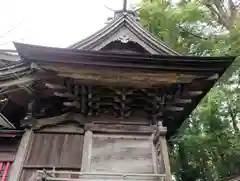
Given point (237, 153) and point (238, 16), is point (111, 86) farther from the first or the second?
point (238, 16)

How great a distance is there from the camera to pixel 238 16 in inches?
372

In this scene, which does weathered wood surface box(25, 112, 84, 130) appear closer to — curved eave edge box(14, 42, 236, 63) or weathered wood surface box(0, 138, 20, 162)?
weathered wood surface box(0, 138, 20, 162)

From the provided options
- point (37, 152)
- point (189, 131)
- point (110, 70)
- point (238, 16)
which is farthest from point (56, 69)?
point (238, 16)

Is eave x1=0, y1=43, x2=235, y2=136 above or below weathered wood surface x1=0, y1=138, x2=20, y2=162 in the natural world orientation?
above

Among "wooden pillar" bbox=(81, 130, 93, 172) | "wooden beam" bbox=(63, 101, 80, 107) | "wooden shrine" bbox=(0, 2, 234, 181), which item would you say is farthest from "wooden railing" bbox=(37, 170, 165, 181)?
"wooden beam" bbox=(63, 101, 80, 107)

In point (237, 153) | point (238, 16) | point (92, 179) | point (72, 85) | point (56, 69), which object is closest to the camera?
point (92, 179)

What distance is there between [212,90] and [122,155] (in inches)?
202

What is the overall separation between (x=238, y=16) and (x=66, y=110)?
728cm

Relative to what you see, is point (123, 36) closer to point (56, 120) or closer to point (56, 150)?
point (56, 120)

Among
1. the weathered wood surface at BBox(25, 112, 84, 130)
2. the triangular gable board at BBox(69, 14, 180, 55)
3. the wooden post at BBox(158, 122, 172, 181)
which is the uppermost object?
the triangular gable board at BBox(69, 14, 180, 55)

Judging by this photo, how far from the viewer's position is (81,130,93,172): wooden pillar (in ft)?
16.4

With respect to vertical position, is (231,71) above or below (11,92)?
above

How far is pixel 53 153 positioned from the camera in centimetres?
525

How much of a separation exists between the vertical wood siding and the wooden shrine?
18mm
